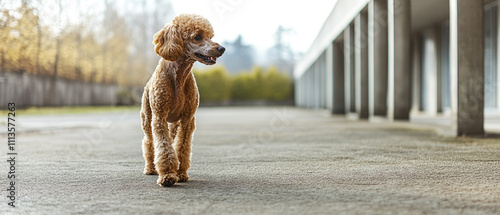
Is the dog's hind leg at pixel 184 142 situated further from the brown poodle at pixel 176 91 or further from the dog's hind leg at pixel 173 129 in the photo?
the dog's hind leg at pixel 173 129

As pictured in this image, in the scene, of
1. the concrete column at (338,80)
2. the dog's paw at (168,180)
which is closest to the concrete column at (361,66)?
the concrete column at (338,80)

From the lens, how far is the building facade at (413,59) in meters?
6.71

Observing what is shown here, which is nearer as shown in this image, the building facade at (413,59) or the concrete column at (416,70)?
the building facade at (413,59)

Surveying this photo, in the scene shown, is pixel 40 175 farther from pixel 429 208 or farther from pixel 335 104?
pixel 335 104

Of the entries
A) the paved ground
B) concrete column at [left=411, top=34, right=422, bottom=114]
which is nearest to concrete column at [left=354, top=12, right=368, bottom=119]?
the paved ground

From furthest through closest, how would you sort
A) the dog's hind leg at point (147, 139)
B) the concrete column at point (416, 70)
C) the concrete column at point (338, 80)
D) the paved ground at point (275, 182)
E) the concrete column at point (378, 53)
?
1. the concrete column at point (416, 70)
2. the concrete column at point (338, 80)
3. the concrete column at point (378, 53)
4. the dog's hind leg at point (147, 139)
5. the paved ground at point (275, 182)

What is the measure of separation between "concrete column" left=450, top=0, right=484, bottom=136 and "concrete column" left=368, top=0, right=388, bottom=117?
4878 mm

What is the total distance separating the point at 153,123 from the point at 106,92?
94.5 ft

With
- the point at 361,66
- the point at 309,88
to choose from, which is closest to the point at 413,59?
the point at 309,88

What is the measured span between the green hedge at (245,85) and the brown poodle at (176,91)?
39.6 metres

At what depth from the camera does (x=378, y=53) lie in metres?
11.7

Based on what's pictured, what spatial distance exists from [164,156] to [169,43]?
854mm

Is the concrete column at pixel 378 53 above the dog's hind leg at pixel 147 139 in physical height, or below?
above

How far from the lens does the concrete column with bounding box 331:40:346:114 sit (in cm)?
1762
